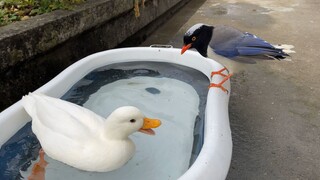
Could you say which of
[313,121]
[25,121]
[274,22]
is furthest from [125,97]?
[274,22]

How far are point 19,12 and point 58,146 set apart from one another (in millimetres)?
1628

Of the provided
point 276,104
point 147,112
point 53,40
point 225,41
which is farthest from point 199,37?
point 53,40

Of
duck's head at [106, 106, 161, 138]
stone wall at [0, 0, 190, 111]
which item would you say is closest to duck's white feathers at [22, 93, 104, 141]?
duck's head at [106, 106, 161, 138]

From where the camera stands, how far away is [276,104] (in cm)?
310

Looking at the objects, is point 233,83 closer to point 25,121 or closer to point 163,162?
point 163,162

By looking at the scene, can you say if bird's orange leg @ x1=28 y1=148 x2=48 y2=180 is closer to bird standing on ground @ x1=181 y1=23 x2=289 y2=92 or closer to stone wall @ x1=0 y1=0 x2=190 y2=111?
stone wall @ x1=0 y1=0 x2=190 y2=111

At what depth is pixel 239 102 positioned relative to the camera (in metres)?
3.11

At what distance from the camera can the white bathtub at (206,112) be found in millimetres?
1646

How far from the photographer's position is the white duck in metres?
1.72

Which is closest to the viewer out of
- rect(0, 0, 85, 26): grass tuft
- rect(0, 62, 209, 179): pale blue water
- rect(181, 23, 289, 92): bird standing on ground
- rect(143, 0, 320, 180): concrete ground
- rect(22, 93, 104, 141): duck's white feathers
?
rect(22, 93, 104, 141): duck's white feathers

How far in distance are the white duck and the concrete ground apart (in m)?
0.83

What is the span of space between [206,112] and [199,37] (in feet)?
2.56

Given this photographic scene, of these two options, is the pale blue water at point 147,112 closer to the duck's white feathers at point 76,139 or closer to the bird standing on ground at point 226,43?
the duck's white feathers at point 76,139

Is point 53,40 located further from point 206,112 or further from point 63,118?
point 206,112
